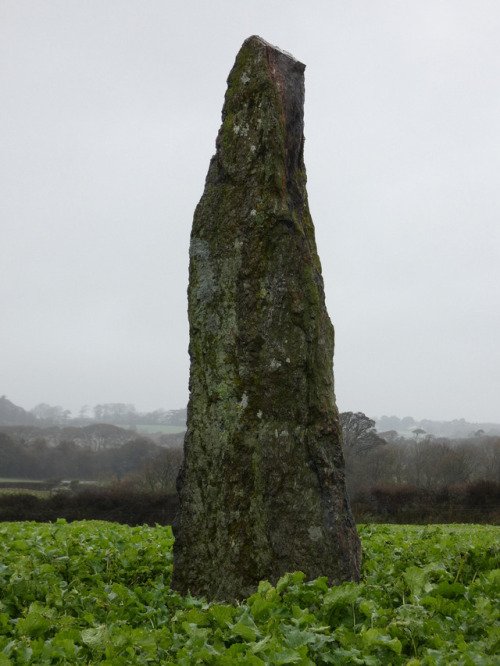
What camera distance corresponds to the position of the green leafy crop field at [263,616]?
3273 mm

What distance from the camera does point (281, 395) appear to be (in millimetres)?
5426

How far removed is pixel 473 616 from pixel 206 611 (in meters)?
1.81

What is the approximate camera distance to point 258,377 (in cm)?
542

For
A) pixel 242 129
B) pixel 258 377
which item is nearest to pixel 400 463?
pixel 258 377

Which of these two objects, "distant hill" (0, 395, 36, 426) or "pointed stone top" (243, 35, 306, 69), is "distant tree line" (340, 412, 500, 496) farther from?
"distant hill" (0, 395, 36, 426)

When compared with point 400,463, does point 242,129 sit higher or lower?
higher

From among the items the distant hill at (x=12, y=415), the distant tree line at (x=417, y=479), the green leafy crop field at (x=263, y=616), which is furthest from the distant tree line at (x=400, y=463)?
the distant hill at (x=12, y=415)

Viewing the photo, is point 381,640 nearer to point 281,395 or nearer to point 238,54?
point 281,395

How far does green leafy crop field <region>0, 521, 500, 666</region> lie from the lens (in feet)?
10.7

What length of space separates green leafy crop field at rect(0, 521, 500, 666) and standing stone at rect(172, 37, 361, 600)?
1.97 ft

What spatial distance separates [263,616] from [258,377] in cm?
220

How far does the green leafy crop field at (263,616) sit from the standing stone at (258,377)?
601 millimetres

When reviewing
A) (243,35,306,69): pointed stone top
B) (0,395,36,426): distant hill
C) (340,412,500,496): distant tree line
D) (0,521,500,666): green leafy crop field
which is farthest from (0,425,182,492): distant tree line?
A: (243,35,306,69): pointed stone top

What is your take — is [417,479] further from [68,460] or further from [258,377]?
[258,377]
